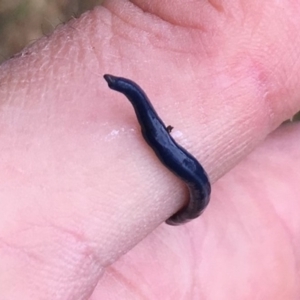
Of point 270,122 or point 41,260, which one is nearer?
point 41,260

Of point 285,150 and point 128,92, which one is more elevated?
point 128,92

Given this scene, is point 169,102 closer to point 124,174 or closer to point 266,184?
point 124,174

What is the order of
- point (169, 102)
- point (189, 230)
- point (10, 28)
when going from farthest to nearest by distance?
point (10, 28) < point (189, 230) < point (169, 102)

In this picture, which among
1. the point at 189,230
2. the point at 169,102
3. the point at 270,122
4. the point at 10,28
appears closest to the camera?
the point at 169,102

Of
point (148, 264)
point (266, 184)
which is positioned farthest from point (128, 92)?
point (266, 184)

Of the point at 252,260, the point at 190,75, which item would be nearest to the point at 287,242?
the point at 252,260

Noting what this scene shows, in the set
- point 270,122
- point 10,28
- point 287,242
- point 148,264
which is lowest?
point 287,242

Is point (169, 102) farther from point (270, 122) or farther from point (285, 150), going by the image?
point (285, 150)
